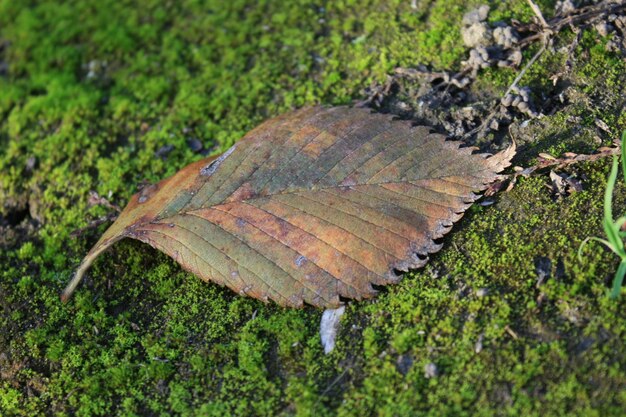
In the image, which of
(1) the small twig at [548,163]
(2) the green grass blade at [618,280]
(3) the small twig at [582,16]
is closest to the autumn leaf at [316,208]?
(1) the small twig at [548,163]

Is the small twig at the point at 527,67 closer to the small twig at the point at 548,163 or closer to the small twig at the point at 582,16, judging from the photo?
the small twig at the point at 582,16

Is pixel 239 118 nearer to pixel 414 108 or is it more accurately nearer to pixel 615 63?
pixel 414 108

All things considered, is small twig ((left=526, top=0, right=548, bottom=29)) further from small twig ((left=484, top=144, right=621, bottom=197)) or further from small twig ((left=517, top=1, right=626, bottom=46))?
small twig ((left=484, top=144, right=621, bottom=197))

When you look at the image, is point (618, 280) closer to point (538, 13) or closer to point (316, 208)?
point (316, 208)

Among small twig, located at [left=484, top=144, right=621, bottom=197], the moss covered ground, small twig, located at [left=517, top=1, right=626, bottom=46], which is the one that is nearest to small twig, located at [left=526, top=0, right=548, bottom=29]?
small twig, located at [left=517, top=1, right=626, bottom=46]

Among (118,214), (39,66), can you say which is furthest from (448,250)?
(39,66)

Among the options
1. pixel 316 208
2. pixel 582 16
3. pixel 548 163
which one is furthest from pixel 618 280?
pixel 582 16
